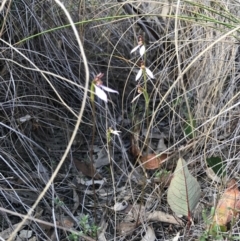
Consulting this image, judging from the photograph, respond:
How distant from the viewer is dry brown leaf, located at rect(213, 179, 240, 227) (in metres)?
1.47

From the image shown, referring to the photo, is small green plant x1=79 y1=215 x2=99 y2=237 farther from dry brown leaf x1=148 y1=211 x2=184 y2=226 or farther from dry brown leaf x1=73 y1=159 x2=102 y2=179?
dry brown leaf x1=73 y1=159 x2=102 y2=179

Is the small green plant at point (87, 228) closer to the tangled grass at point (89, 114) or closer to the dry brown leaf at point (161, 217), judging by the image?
the tangled grass at point (89, 114)

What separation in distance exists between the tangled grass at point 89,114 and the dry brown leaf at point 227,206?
1.5 inches

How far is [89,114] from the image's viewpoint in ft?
6.36

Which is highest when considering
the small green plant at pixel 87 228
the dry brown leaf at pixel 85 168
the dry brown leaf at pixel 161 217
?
the small green plant at pixel 87 228

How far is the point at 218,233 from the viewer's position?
141cm

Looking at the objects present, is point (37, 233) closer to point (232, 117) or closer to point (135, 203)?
point (135, 203)

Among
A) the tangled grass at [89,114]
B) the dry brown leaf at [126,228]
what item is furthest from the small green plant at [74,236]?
the dry brown leaf at [126,228]

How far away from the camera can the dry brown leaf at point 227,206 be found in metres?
1.47

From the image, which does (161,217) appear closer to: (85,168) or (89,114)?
(85,168)

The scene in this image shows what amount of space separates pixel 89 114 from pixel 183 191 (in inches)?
23.3

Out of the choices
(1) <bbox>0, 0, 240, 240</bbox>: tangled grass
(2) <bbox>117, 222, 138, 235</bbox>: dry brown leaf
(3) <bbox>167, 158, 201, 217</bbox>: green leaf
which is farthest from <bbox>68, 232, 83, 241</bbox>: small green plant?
(3) <bbox>167, 158, 201, 217</bbox>: green leaf

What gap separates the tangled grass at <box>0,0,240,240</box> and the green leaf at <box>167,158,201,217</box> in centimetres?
8

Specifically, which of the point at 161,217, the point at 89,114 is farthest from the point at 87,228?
the point at 89,114
